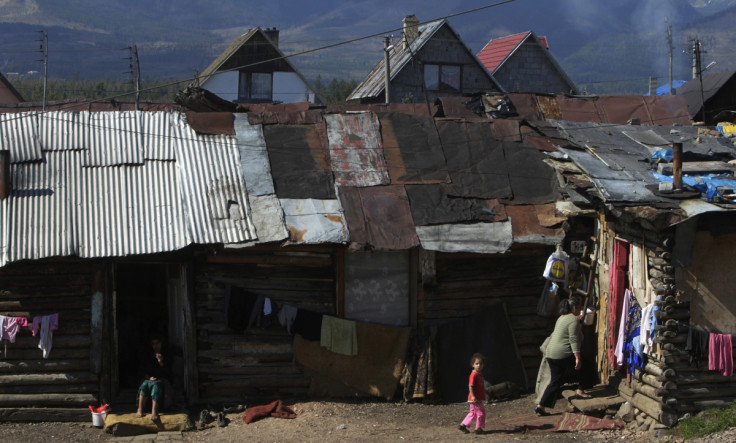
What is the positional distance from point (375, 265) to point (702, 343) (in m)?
4.79

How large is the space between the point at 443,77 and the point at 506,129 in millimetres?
23397

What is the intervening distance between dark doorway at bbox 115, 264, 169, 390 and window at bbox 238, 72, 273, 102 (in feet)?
95.0

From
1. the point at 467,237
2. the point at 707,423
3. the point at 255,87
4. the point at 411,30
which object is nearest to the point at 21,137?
the point at 467,237

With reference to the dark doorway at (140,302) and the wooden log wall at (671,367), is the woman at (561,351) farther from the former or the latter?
the dark doorway at (140,302)

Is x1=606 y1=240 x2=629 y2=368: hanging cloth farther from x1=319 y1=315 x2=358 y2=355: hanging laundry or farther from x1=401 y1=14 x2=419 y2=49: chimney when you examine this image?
x1=401 y1=14 x2=419 y2=49: chimney

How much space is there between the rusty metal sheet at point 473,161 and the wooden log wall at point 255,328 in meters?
2.60

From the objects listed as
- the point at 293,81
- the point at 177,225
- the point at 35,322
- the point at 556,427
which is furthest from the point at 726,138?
the point at 293,81

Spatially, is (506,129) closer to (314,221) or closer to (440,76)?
(314,221)

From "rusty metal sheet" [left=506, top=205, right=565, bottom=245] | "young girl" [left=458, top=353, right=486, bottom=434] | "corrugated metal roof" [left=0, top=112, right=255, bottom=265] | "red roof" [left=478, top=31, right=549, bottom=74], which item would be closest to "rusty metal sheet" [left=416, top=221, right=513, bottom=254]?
"rusty metal sheet" [left=506, top=205, right=565, bottom=245]

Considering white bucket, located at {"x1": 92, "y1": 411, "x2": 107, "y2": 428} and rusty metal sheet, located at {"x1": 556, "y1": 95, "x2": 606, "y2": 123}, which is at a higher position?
rusty metal sheet, located at {"x1": 556, "y1": 95, "x2": 606, "y2": 123}

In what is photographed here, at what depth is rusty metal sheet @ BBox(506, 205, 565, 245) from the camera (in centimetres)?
1281

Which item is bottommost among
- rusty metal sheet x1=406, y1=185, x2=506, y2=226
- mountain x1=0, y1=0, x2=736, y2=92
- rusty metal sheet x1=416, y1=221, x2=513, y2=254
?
rusty metal sheet x1=416, y1=221, x2=513, y2=254

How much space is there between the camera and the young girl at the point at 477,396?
36.2 feet

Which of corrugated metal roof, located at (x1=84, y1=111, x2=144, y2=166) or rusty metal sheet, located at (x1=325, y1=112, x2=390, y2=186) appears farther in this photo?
rusty metal sheet, located at (x1=325, y1=112, x2=390, y2=186)
